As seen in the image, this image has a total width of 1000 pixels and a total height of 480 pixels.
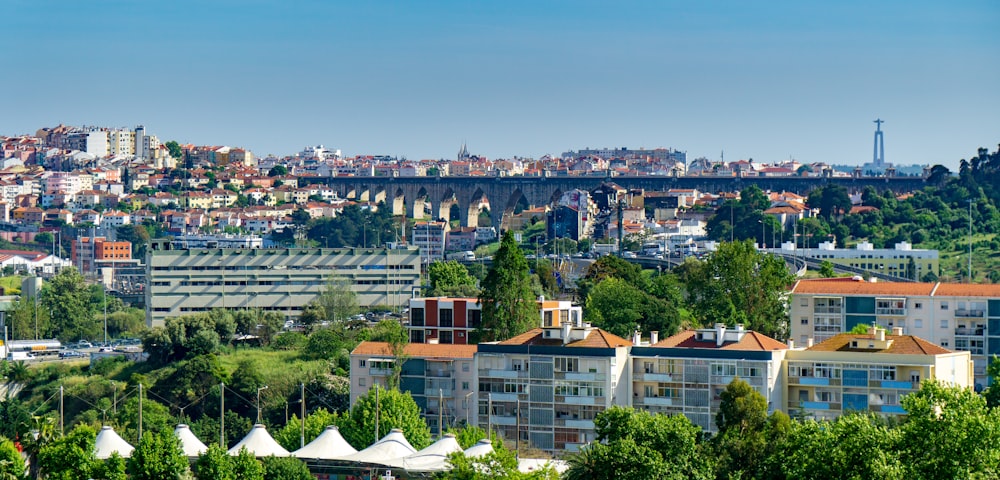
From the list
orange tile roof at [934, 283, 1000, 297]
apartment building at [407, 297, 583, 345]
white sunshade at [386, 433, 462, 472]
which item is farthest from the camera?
apartment building at [407, 297, 583, 345]

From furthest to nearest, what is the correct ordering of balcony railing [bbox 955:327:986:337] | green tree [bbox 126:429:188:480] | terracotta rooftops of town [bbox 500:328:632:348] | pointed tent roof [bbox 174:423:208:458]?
1. balcony railing [bbox 955:327:986:337]
2. terracotta rooftops of town [bbox 500:328:632:348]
3. pointed tent roof [bbox 174:423:208:458]
4. green tree [bbox 126:429:188:480]

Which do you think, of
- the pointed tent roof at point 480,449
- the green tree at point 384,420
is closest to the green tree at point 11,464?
the green tree at point 384,420

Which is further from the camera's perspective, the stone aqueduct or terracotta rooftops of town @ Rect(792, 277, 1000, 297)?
the stone aqueduct

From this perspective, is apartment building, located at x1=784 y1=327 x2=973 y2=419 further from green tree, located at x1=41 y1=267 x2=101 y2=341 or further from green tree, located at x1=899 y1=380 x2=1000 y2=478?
green tree, located at x1=41 y1=267 x2=101 y2=341

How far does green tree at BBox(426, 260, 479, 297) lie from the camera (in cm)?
7575

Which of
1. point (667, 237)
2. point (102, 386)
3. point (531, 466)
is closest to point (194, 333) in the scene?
point (102, 386)

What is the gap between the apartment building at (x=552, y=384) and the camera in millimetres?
44375

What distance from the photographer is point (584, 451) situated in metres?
36.1

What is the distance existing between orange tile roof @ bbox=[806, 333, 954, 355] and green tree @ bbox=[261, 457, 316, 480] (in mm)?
11661

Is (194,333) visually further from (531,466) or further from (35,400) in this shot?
(531,466)

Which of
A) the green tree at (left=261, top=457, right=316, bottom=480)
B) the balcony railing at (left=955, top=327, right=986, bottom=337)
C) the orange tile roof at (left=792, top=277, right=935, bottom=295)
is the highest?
the orange tile roof at (left=792, top=277, right=935, bottom=295)

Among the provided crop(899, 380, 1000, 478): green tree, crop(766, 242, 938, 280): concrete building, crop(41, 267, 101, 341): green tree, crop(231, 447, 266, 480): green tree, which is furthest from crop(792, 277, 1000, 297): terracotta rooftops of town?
A: crop(41, 267, 101, 341): green tree

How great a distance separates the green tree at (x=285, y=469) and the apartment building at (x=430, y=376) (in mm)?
8802

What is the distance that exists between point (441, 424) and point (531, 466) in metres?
6.06
